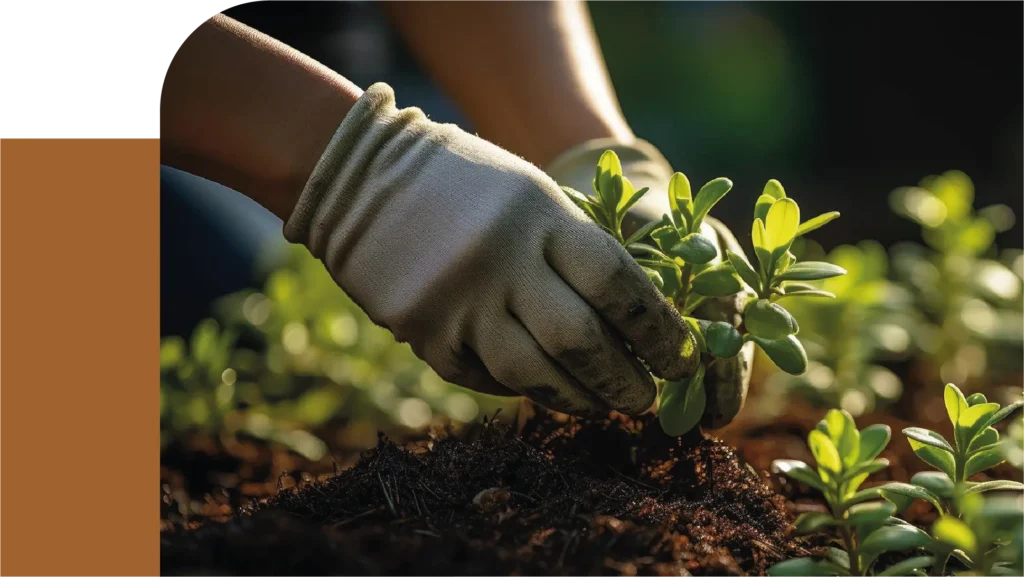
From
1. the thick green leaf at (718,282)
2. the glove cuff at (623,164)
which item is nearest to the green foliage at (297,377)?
the glove cuff at (623,164)

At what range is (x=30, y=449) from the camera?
3.33 ft

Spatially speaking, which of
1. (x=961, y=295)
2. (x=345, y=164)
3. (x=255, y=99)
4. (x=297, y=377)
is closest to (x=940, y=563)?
(x=345, y=164)

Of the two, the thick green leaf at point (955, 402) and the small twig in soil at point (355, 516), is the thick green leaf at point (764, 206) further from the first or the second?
the small twig in soil at point (355, 516)

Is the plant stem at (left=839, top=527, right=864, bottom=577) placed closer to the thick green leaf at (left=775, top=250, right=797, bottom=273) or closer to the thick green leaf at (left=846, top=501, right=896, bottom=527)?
the thick green leaf at (left=846, top=501, right=896, bottom=527)

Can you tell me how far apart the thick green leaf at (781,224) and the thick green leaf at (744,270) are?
0.04 metres

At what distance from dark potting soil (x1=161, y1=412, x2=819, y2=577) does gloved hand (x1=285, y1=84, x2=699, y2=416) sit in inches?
4.7

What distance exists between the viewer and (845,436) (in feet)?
3.32

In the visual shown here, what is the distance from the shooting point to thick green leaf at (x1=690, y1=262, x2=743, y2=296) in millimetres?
1221

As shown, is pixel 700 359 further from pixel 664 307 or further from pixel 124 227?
pixel 124 227

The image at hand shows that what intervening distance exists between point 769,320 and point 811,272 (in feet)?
0.29

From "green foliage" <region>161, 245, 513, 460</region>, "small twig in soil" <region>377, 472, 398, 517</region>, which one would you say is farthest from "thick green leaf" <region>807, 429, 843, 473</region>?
"green foliage" <region>161, 245, 513, 460</region>

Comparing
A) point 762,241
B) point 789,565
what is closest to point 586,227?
point 762,241

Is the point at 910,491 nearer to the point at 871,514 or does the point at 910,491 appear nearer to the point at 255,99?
the point at 871,514

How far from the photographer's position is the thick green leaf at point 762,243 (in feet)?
3.89
